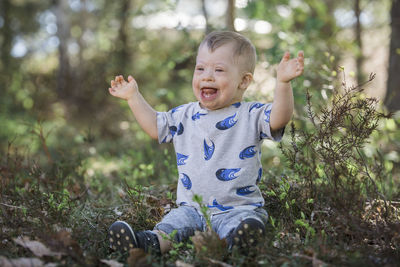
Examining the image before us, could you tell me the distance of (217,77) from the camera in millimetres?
2447

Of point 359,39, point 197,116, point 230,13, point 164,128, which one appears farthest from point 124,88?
point 359,39

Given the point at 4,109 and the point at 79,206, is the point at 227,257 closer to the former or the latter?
the point at 79,206

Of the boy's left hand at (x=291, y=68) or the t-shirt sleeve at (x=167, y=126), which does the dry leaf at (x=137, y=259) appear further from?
the boy's left hand at (x=291, y=68)

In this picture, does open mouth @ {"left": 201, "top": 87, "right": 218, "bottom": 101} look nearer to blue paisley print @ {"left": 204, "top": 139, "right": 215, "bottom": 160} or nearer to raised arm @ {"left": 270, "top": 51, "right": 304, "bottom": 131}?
blue paisley print @ {"left": 204, "top": 139, "right": 215, "bottom": 160}

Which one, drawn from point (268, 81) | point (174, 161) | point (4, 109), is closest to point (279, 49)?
point (268, 81)

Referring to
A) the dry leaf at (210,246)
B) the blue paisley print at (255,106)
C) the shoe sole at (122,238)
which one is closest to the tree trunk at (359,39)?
the blue paisley print at (255,106)

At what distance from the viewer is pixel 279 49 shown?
13.4 ft

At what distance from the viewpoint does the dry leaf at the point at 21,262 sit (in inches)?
71.8

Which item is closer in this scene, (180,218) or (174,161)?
(180,218)

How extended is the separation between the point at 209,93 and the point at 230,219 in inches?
32.4

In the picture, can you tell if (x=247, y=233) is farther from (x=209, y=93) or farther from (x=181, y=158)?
(x=209, y=93)

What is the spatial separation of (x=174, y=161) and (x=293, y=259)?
6.36 ft

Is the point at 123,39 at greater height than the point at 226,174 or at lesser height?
greater

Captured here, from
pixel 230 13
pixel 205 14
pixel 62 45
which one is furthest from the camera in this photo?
pixel 62 45
